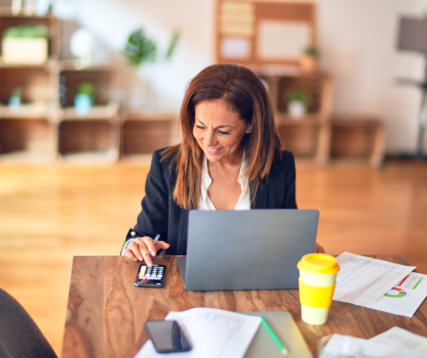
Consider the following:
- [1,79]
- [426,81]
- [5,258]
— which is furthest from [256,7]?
[5,258]

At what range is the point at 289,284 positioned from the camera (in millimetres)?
1345

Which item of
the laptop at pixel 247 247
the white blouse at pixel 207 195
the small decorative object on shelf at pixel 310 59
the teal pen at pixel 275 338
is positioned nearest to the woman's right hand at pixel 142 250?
the laptop at pixel 247 247

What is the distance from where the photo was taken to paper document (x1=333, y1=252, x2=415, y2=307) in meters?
1.33

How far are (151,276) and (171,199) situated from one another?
427 millimetres

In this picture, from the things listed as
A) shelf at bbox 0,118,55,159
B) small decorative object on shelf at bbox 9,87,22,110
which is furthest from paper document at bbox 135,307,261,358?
shelf at bbox 0,118,55,159

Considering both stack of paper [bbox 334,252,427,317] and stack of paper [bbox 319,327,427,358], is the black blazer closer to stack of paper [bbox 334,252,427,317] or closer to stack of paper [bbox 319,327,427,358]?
stack of paper [bbox 334,252,427,317]

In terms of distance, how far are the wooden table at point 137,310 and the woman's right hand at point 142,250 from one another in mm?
52

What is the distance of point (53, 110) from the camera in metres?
5.53

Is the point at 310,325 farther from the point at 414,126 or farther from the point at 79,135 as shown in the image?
the point at 414,126

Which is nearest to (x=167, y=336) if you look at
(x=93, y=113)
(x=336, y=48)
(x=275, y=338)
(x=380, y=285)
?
(x=275, y=338)

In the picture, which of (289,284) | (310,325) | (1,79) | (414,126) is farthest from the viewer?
(414,126)

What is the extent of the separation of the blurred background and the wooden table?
3.34m

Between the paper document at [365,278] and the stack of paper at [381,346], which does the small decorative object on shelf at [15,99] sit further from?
the stack of paper at [381,346]

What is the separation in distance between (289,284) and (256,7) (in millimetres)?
5158
